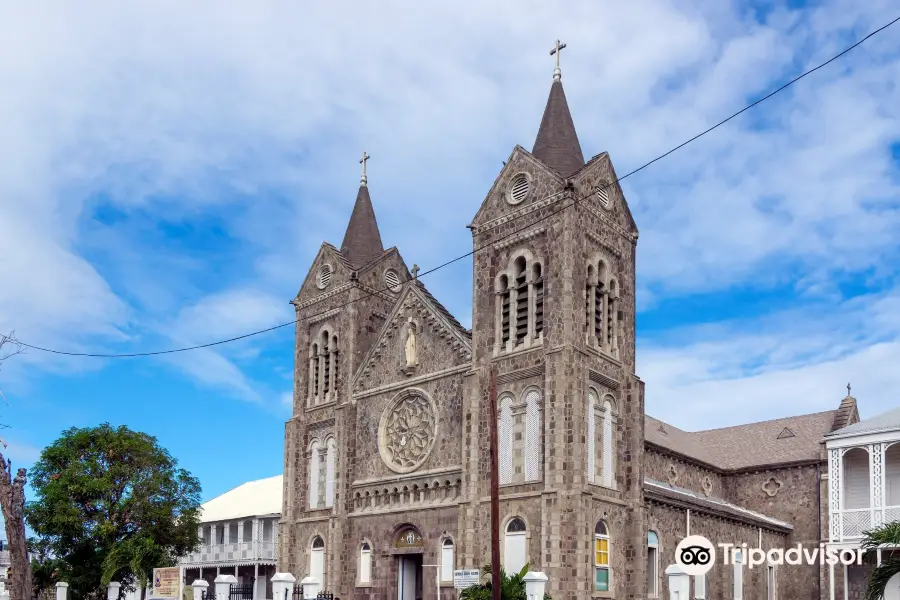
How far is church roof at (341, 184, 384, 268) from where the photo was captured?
4603 cm

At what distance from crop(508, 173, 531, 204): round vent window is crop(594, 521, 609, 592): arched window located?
11768 mm

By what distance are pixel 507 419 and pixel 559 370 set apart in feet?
9.87

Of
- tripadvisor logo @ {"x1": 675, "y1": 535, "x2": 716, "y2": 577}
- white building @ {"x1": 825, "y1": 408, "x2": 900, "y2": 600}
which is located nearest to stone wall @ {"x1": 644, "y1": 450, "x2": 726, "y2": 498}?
white building @ {"x1": 825, "y1": 408, "x2": 900, "y2": 600}

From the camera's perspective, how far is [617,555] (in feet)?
112

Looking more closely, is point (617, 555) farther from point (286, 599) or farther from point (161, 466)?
point (161, 466)

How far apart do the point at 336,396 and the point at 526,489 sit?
12.2 m

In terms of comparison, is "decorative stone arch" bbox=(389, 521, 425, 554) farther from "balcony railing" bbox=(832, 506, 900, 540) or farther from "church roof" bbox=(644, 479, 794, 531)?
"balcony railing" bbox=(832, 506, 900, 540)

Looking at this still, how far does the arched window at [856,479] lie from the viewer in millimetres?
45750

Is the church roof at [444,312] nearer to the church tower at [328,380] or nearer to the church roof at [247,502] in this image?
the church tower at [328,380]

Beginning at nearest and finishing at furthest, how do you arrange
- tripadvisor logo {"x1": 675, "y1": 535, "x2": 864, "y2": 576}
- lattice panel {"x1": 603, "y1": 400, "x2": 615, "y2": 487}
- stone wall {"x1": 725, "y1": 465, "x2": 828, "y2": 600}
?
1. lattice panel {"x1": 603, "y1": 400, "x2": 615, "y2": 487}
2. tripadvisor logo {"x1": 675, "y1": 535, "x2": 864, "y2": 576}
3. stone wall {"x1": 725, "y1": 465, "x2": 828, "y2": 600}

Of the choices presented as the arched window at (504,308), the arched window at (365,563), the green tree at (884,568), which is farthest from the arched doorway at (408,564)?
the green tree at (884,568)

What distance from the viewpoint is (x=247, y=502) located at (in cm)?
6962

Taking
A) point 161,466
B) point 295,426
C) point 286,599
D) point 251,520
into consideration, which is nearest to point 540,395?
point 286,599

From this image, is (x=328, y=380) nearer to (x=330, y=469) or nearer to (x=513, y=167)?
(x=330, y=469)
